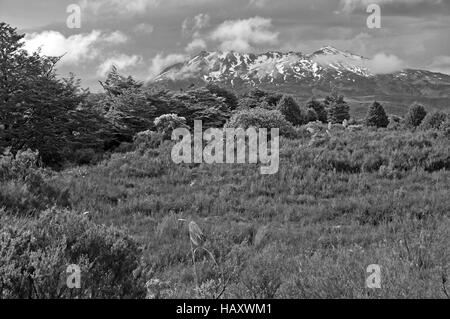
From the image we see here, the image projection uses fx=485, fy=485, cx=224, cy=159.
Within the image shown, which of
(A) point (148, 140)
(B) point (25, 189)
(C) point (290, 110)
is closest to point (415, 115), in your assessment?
(C) point (290, 110)

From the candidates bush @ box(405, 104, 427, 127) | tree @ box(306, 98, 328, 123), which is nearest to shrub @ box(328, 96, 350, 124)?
tree @ box(306, 98, 328, 123)

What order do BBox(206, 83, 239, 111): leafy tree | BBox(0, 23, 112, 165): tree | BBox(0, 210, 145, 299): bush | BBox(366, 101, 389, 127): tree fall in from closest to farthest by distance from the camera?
BBox(0, 210, 145, 299): bush, BBox(0, 23, 112, 165): tree, BBox(206, 83, 239, 111): leafy tree, BBox(366, 101, 389, 127): tree

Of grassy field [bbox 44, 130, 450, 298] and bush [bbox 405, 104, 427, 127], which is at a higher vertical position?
bush [bbox 405, 104, 427, 127]

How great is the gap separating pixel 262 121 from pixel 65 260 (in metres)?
15.4

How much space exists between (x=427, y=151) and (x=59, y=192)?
10188 millimetres

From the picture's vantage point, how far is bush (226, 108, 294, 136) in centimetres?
1878

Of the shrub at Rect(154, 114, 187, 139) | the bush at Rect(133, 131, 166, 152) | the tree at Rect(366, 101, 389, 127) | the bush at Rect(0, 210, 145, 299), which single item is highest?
the tree at Rect(366, 101, 389, 127)

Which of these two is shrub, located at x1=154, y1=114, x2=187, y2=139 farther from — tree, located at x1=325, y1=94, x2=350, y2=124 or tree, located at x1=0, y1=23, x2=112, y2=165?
tree, located at x1=325, y1=94, x2=350, y2=124

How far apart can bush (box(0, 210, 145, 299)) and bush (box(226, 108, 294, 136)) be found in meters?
13.8

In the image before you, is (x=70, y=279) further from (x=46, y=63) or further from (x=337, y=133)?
(x=46, y=63)

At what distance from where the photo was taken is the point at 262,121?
19156 millimetres

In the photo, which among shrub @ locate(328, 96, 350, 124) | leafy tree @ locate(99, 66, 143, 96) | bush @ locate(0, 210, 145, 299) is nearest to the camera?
bush @ locate(0, 210, 145, 299)

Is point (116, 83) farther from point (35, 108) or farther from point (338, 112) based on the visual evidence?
point (338, 112)

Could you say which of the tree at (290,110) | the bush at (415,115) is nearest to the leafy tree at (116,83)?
the tree at (290,110)
